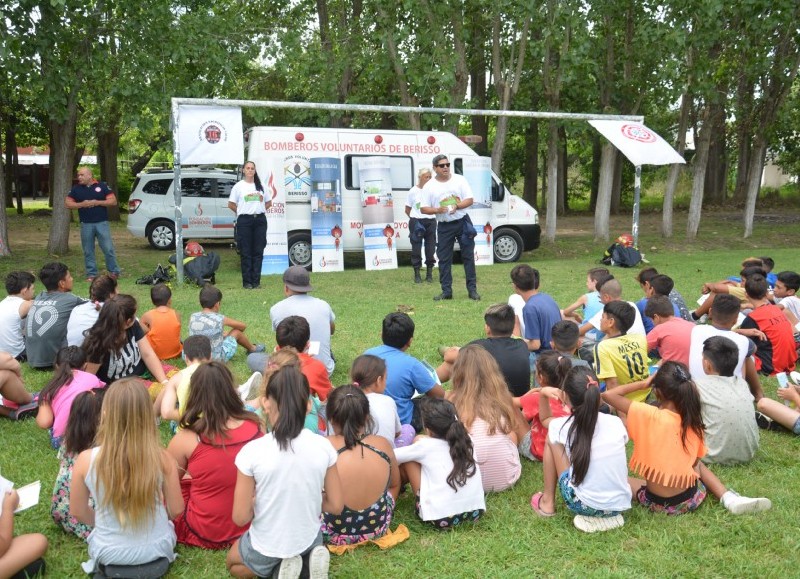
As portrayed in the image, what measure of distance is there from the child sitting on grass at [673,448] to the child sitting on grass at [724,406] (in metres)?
0.55

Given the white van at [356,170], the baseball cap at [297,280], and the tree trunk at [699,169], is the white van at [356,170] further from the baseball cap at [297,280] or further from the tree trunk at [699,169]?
the baseball cap at [297,280]

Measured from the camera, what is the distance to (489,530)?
3961 mm

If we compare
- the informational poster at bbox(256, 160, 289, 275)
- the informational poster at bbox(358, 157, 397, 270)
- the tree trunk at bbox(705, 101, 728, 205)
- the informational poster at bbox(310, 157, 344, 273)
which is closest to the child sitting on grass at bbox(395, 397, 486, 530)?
the informational poster at bbox(256, 160, 289, 275)

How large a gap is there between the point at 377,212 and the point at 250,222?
10.3 ft

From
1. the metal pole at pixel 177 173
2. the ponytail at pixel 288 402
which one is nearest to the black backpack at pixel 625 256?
the metal pole at pixel 177 173

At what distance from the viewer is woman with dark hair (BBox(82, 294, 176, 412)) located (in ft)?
17.7

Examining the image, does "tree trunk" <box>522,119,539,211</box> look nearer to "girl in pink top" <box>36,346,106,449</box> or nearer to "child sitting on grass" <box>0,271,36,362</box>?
"child sitting on grass" <box>0,271,36,362</box>

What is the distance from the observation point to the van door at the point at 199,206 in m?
16.6

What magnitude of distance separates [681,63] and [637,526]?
14.1 meters

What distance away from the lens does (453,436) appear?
150 inches

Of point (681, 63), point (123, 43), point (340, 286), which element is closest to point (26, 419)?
point (340, 286)

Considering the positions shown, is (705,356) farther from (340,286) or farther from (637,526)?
(340,286)

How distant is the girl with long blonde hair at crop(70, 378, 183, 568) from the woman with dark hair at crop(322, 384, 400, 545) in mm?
759

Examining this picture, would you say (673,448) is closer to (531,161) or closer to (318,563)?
(318,563)
